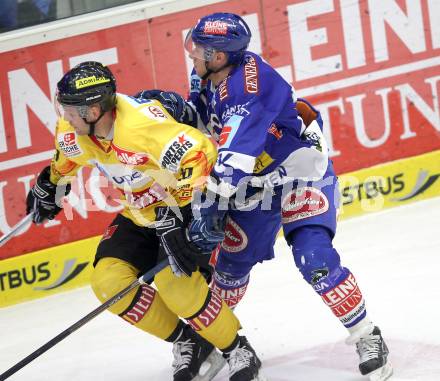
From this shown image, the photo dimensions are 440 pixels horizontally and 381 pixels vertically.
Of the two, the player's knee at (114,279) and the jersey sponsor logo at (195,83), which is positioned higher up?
the jersey sponsor logo at (195,83)

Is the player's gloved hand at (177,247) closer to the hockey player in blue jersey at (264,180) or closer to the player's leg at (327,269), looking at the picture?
the hockey player in blue jersey at (264,180)

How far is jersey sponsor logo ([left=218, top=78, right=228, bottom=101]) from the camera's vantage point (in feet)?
11.8

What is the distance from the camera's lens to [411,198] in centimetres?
621

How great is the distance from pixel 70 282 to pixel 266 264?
3.75ft

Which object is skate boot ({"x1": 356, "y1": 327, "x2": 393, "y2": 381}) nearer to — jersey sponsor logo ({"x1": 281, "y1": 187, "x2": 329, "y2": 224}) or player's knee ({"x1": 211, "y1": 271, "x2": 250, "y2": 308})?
jersey sponsor logo ({"x1": 281, "y1": 187, "x2": 329, "y2": 224})

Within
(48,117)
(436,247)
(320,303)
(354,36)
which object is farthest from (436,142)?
(48,117)

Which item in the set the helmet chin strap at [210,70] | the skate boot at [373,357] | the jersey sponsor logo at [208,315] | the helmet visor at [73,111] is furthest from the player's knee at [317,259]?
the helmet visor at [73,111]

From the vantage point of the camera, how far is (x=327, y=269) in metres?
3.55

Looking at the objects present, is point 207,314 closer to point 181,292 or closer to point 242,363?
point 181,292

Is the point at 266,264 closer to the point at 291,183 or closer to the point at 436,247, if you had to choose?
the point at 436,247

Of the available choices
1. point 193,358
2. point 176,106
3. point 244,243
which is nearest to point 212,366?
point 193,358

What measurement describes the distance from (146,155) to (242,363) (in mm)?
876

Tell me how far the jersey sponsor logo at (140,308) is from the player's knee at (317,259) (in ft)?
2.00

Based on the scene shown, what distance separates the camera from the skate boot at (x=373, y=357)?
358 centimetres
